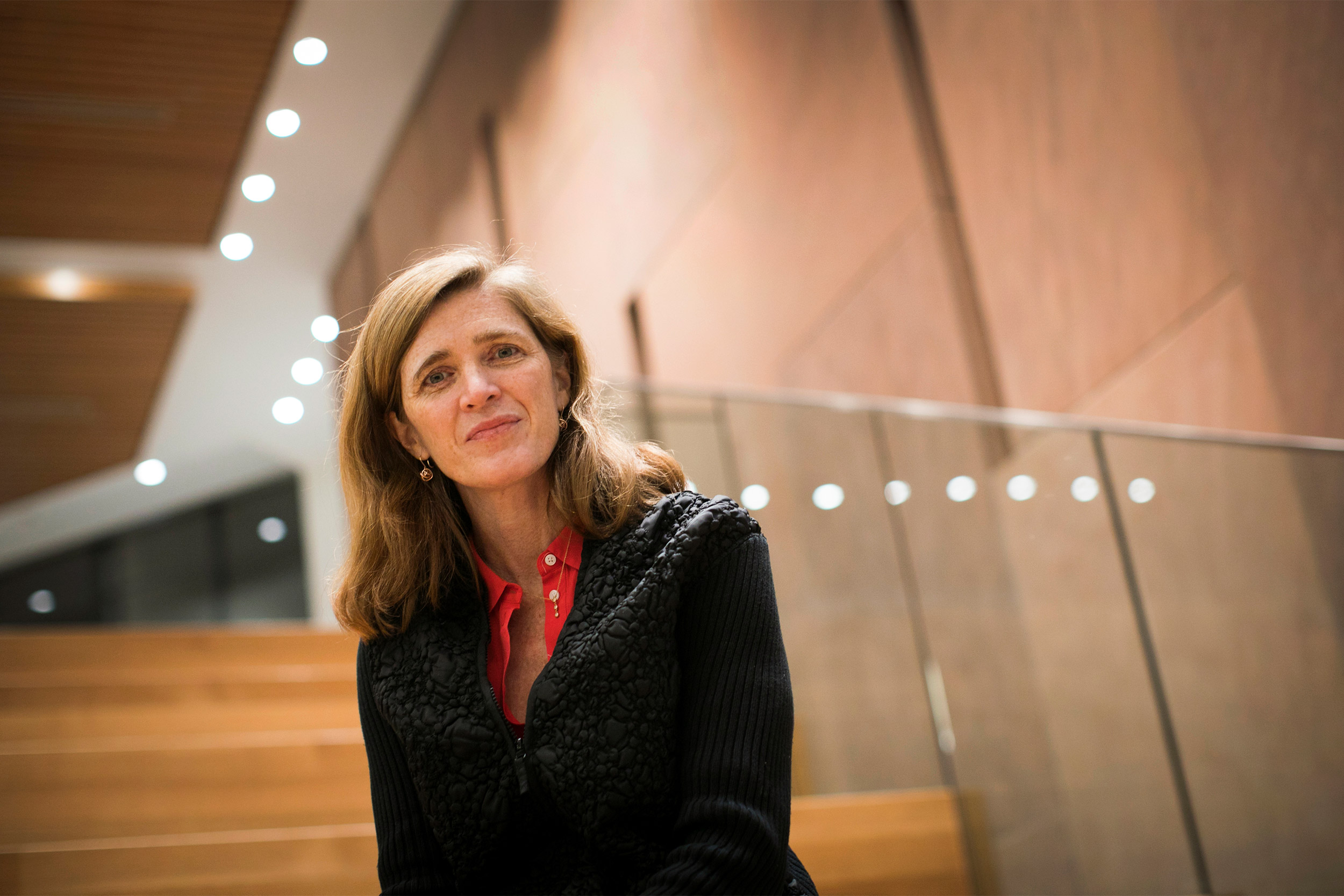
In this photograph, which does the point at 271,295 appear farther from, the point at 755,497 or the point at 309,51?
the point at 755,497

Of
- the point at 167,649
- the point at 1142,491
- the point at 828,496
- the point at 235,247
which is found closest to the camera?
the point at 1142,491

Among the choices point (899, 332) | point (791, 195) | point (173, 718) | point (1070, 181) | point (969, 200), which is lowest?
point (173, 718)

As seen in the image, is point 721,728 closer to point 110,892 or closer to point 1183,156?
point 110,892

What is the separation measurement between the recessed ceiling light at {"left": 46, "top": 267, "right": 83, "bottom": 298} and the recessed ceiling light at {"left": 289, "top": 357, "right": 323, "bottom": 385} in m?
1.53

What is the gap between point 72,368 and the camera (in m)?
7.09

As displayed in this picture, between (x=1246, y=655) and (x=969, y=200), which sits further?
(x=969, y=200)

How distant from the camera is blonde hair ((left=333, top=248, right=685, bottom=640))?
1.43m

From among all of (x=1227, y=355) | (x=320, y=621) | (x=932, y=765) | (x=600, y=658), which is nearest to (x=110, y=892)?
(x=600, y=658)

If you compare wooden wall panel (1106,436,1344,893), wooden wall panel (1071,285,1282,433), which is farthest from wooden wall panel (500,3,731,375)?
wooden wall panel (1106,436,1344,893)

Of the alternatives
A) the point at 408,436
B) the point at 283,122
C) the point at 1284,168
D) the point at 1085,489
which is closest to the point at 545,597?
the point at 408,436

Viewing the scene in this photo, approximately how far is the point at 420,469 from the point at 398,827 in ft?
1.49

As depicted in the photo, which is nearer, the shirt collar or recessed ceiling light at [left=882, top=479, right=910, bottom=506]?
the shirt collar

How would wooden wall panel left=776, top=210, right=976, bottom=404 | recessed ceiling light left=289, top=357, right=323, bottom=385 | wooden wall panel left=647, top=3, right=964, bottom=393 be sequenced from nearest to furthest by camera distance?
wooden wall panel left=776, top=210, right=976, bottom=404 < wooden wall panel left=647, top=3, right=964, bottom=393 < recessed ceiling light left=289, top=357, right=323, bottom=385

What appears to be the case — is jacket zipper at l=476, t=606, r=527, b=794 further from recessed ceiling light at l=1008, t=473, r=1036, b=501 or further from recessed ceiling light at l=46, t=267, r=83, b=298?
recessed ceiling light at l=46, t=267, r=83, b=298
